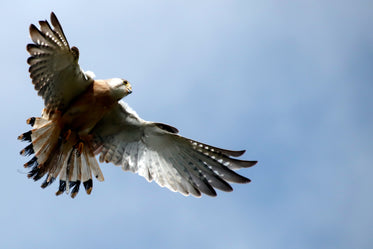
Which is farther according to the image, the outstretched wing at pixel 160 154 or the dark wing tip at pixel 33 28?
the outstretched wing at pixel 160 154

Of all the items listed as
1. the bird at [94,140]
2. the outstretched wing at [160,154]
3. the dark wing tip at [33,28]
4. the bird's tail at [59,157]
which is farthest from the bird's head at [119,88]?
the dark wing tip at [33,28]

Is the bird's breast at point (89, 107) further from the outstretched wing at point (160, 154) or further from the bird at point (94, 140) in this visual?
the outstretched wing at point (160, 154)

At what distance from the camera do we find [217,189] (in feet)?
30.1

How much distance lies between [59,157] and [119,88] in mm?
1439

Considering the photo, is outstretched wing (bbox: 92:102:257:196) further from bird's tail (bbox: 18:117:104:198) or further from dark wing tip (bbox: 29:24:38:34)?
dark wing tip (bbox: 29:24:38:34)

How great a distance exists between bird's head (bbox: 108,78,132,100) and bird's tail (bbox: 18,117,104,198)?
924mm

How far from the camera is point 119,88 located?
8.89 meters

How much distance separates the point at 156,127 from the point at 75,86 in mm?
1469

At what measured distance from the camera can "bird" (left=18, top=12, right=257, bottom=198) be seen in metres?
8.39

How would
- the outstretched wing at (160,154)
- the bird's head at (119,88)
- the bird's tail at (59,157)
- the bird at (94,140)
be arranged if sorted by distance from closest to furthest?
the bird at (94,140) < the bird's tail at (59,157) < the bird's head at (119,88) < the outstretched wing at (160,154)

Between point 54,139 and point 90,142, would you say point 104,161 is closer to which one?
point 90,142

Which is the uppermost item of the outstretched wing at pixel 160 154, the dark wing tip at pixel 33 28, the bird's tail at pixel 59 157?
the outstretched wing at pixel 160 154

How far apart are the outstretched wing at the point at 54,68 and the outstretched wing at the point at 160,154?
0.78 metres

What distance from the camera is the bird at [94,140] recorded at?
27.5 feet
